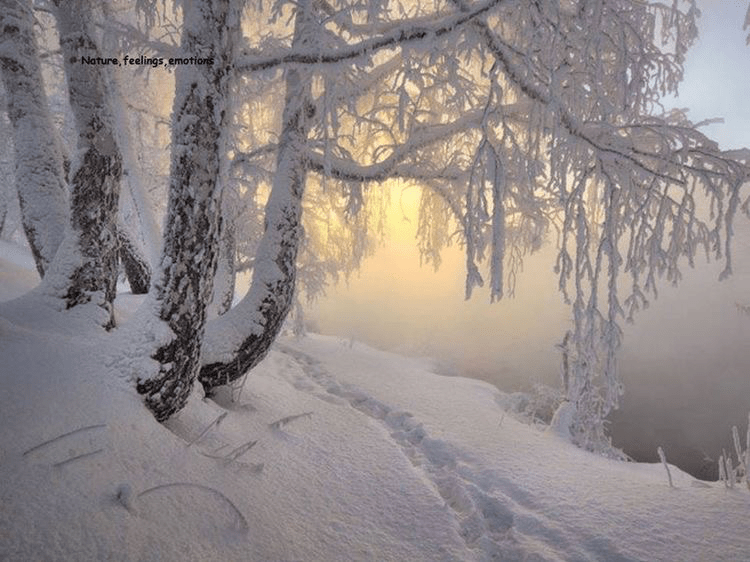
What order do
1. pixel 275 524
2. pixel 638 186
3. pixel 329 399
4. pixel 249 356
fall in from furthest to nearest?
pixel 329 399 → pixel 249 356 → pixel 638 186 → pixel 275 524

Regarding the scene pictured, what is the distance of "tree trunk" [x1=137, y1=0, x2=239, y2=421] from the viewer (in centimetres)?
292

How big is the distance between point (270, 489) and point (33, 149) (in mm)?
3699

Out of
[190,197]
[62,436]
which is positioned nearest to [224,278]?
[190,197]

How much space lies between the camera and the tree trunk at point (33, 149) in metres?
3.71

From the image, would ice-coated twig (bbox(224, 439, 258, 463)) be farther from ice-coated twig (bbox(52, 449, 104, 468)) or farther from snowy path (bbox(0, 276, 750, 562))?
ice-coated twig (bbox(52, 449, 104, 468))

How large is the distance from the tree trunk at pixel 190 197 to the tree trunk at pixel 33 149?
1666 millimetres

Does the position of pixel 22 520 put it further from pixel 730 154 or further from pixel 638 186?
pixel 730 154

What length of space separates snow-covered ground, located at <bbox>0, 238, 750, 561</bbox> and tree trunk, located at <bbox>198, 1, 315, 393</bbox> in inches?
16.7

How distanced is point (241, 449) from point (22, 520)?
1517 mm

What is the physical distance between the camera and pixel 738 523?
2773mm

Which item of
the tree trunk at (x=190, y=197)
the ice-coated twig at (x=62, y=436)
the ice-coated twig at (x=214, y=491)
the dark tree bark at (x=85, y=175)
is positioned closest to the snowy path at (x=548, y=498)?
the ice-coated twig at (x=214, y=491)

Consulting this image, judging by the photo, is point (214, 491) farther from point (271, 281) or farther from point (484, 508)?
Result: point (271, 281)

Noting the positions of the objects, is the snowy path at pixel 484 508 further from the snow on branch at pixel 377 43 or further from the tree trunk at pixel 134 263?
the tree trunk at pixel 134 263

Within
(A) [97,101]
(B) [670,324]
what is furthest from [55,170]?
(B) [670,324]
